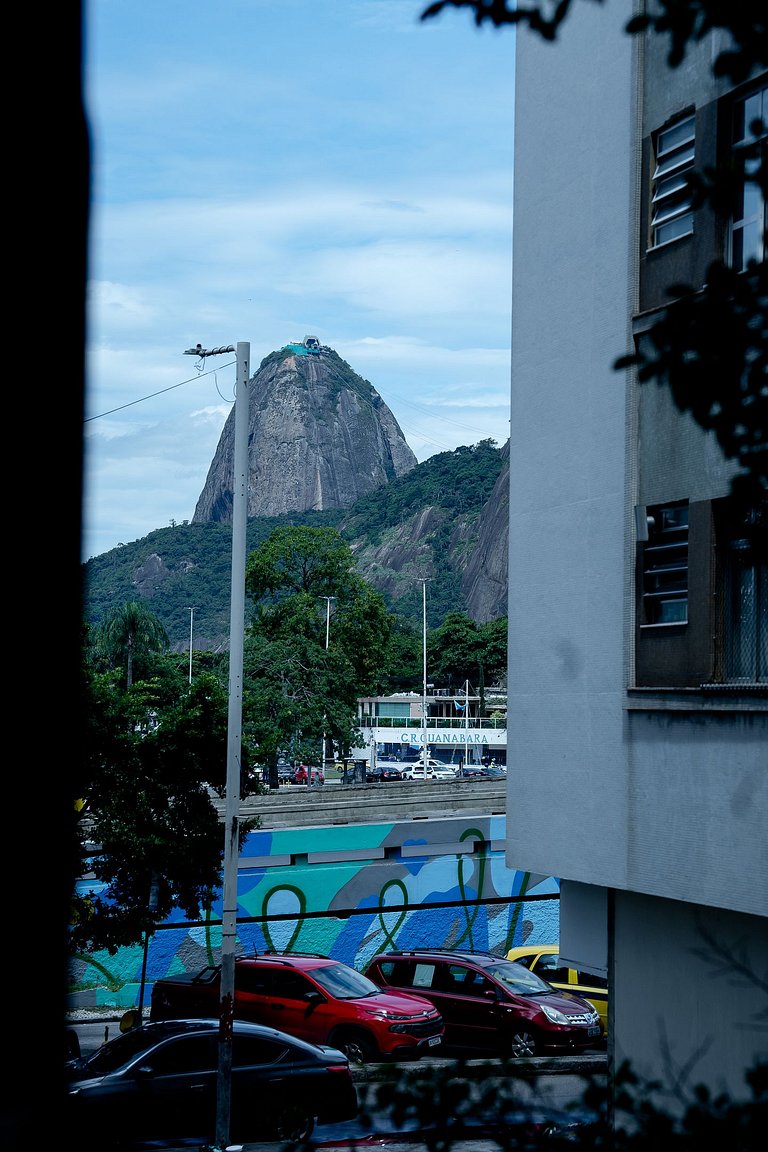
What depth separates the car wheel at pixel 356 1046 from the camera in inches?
667

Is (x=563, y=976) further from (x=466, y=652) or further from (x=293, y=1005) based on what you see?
(x=466, y=652)

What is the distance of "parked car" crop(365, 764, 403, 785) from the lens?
71125 millimetres

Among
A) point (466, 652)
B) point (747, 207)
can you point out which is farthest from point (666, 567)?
point (466, 652)

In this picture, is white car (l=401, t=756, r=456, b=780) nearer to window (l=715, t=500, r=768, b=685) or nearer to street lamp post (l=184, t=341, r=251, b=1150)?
street lamp post (l=184, t=341, r=251, b=1150)

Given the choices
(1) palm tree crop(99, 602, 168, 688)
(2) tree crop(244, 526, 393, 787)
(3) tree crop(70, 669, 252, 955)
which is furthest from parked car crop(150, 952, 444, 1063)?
(1) palm tree crop(99, 602, 168, 688)

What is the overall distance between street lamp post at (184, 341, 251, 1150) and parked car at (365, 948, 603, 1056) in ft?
18.7

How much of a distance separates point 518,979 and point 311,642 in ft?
136

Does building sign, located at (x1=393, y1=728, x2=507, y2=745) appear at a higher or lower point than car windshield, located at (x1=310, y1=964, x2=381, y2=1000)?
lower

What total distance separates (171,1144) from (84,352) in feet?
42.2

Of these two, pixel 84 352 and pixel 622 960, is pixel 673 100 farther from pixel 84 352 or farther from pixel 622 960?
pixel 84 352

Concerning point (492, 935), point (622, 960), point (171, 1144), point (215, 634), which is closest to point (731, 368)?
point (622, 960)

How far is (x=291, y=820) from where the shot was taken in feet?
103

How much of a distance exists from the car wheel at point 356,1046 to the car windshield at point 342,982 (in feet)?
1.67

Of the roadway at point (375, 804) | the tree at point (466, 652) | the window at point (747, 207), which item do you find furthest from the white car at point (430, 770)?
the window at point (747, 207)
